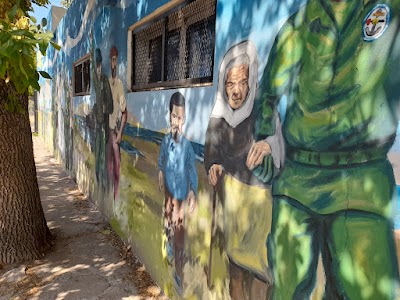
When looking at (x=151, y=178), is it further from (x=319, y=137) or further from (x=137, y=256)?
(x=319, y=137)

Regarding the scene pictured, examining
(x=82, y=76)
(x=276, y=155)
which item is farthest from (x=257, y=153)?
(x=82, y=76)

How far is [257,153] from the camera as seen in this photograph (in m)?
2.06

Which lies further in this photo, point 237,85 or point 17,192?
point 17,192

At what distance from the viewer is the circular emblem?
133cm

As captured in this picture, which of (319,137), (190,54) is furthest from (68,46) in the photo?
(319,137)

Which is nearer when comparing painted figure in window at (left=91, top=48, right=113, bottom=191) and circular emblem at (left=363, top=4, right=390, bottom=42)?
circular emblem at (left=363, top=4, right=390, bottom=42)

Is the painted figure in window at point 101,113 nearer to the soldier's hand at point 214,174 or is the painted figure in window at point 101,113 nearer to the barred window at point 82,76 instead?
the barred window at point 82,76

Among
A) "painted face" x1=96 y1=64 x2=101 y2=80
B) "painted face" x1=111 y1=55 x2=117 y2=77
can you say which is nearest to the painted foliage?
"painted face" x1=111 y1=55 x2=117 y2=77

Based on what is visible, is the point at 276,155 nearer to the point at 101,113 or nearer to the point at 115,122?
the point at 115,122

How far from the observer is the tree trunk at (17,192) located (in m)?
4.05

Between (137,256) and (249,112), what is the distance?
2942mm

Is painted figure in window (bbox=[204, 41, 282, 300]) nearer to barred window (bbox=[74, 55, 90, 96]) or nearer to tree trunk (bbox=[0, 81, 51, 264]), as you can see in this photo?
tree trunk (bbox=[0, 81, 51, 264])

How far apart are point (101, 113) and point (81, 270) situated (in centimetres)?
268

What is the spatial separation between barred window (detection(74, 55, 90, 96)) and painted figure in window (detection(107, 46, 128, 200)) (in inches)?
90.6
